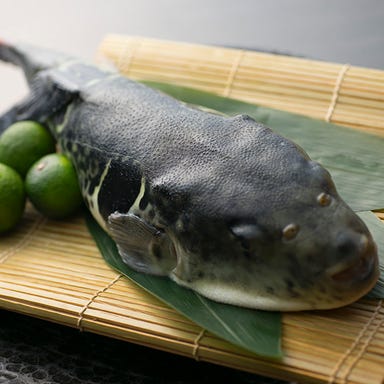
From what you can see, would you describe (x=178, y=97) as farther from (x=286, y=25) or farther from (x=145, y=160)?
(x=286, y=25)

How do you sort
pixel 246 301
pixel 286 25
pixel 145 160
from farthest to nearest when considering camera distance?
pixel 286 25, pixel 145 160, pixel 246 301

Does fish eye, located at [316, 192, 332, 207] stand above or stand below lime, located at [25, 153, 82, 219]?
above

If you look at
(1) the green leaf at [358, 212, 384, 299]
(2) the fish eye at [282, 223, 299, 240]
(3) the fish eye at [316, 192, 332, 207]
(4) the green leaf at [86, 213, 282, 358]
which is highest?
(3) the fish eye at [316, 192, 332, 207]

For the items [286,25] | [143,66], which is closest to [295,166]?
[143,66]

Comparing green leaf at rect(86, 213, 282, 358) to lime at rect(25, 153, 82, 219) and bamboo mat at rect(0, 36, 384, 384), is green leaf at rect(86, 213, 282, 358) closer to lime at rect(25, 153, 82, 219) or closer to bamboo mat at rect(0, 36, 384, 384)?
bamboo mat at rect(0, 36, 384, 384)

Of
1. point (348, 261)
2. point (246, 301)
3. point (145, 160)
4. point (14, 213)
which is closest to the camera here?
point (348, 261)

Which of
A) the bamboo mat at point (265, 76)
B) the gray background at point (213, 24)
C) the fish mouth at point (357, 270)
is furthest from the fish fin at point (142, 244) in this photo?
the gray background at point (213, 24)

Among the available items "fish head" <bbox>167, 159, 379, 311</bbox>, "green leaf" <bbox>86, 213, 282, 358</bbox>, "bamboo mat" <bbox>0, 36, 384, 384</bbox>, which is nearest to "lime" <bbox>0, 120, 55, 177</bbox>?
"bamboo mat" <bbox>0, 36, 384, 384</bbox>
